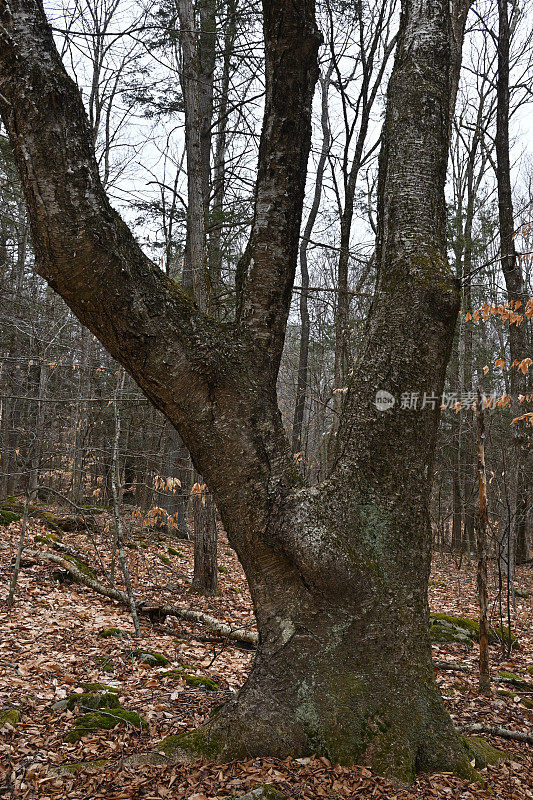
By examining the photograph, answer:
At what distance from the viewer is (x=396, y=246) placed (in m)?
2.98

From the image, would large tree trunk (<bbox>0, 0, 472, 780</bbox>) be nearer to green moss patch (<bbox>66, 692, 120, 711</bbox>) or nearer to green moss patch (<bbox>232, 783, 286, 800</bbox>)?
green moss patch (<bbox>232, 783, 286, 800</bbox>)

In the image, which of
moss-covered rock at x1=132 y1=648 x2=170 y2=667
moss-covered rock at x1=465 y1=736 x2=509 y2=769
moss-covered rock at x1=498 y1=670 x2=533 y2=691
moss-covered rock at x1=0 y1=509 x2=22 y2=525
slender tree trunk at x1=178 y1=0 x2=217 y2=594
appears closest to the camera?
moss-covered rock at x1=465 y1=736 x2=509 y2=769

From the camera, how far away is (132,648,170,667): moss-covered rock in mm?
4621

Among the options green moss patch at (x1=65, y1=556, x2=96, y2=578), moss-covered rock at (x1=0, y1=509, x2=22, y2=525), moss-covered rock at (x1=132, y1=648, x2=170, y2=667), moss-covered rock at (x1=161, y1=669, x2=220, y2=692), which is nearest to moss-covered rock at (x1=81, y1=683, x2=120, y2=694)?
moss-covered rock at (x1=161, y1=669, x2=220, y2=692)

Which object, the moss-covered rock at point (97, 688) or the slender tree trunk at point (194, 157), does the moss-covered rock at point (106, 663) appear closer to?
the moss-covered rock at point (97, 688)

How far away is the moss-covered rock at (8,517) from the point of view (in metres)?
9.24

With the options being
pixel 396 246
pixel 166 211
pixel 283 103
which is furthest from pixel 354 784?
pixel 166 211

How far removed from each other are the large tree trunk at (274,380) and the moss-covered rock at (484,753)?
0.28 m

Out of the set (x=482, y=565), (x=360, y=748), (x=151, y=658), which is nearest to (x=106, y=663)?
(x=151, y=658)

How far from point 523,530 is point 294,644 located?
47.9 ft

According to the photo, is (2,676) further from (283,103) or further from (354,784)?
(283,103)

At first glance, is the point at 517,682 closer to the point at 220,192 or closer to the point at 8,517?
the point at 8,517

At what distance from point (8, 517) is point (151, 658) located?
19.7 ft

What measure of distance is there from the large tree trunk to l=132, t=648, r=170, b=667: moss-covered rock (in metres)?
1.89
